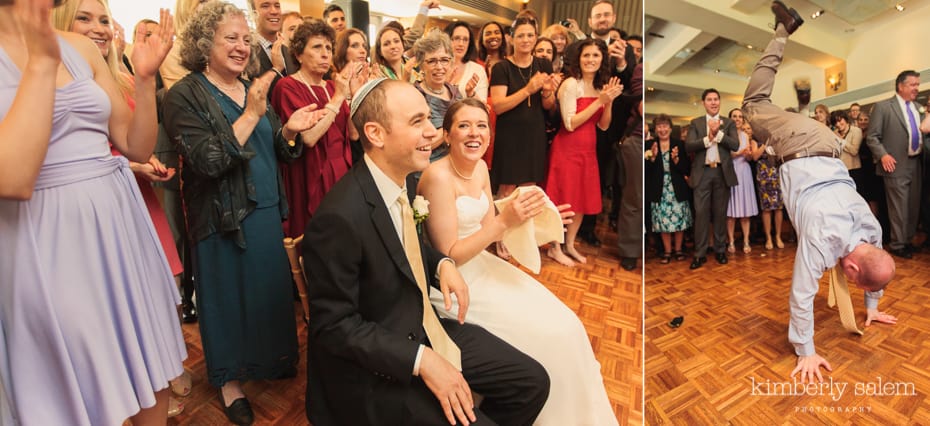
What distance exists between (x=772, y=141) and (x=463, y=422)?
3.99ft

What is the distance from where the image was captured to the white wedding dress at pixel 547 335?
1.29 m

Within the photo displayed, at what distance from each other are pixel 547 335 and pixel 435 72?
3.29 feet

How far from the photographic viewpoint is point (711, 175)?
1506mm

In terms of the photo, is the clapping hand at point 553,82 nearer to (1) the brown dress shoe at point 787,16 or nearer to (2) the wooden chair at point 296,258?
(1) the brown dress shoe at point 787,16

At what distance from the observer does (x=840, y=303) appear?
1.39 meters

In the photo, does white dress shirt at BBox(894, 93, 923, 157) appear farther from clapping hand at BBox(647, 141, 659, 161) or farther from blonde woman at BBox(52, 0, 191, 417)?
blonde woman at BBox(52, 0, 191, 417)

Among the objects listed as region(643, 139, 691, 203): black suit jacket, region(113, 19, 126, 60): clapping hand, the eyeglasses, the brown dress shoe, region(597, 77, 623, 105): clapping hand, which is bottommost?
region(643, 139, 691, 203): black suit jacket

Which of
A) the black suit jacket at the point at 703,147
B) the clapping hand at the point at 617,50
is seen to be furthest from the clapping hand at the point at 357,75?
the black suit jacket at the point at 703,147

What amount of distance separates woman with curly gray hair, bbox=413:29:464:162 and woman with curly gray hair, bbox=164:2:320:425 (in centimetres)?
42

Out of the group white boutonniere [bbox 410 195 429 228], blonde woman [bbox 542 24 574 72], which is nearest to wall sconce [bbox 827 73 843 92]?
blonde woman [bbox 542 24 574 72]

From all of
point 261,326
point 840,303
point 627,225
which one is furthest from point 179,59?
point 840,303

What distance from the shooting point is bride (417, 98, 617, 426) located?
1291 millimetres

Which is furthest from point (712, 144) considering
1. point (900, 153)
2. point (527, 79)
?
point (527, 79)

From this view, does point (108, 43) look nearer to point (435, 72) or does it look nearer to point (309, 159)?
point (309, 159)
